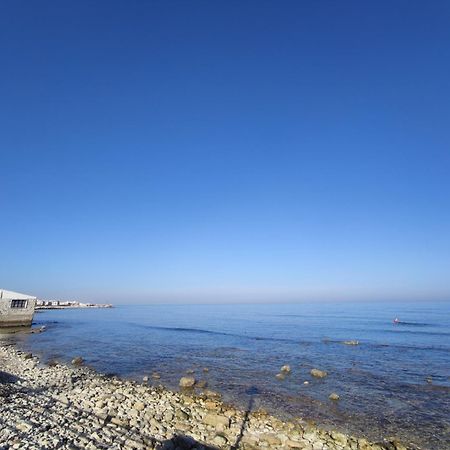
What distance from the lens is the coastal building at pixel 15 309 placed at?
5500 centimetres

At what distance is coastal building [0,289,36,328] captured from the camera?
5500 cm

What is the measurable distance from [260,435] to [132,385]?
1139cm

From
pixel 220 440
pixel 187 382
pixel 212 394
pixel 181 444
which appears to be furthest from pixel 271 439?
pixel 187 382

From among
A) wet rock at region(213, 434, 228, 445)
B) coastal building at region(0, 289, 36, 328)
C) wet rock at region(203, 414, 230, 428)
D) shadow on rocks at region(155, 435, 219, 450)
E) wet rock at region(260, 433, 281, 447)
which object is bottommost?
wet rock at region(260, 433, 281, 447)

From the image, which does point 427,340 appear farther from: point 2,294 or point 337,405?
point 2,294

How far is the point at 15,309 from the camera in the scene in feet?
186

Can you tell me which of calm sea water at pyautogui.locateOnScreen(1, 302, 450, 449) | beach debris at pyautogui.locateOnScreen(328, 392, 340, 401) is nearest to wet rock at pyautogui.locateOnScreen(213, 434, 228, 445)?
calm sea water at pyautogui.locateOnScreen(1, 302, 450, 449)

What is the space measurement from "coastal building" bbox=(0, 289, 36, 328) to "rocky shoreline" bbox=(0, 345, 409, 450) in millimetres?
41636

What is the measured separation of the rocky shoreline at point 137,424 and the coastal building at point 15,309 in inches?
1639

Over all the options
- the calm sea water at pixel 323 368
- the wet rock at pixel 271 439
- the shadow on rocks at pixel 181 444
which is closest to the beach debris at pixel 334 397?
the calm sea water at pixel 323 368

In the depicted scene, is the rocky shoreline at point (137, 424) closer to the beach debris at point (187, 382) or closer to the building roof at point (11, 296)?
the beach debris at point (187, 382)

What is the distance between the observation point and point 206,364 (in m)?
31.9

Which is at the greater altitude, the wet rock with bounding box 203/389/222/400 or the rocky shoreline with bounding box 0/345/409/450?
the rocky shoreline with bounding box 0/345/409/450

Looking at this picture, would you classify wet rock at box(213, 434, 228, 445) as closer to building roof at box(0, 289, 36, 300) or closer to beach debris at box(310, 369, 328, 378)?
beach debris at box(310, 369, 328, 378)
